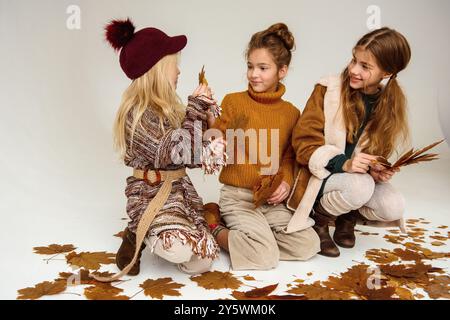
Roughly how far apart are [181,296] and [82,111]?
288 centimetres

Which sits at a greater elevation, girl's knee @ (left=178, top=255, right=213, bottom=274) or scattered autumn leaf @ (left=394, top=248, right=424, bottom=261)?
girl's knee @ (left=178, top=255, right=213, bottom=274)

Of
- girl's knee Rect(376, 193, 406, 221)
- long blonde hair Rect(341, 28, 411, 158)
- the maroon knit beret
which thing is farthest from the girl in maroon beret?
girl's knee Rect(376, 193, 406, 221)

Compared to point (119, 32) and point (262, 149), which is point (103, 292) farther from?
point (119, 32)

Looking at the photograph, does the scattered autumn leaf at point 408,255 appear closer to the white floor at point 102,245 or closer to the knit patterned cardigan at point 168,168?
the white floor at point 102,245

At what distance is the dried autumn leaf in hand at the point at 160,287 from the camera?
102 inches

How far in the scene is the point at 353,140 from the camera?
3.16 m

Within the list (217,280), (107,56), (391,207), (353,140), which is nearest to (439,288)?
(391,207)

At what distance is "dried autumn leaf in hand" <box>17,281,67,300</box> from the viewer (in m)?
2.53

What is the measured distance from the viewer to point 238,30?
4.95 meters

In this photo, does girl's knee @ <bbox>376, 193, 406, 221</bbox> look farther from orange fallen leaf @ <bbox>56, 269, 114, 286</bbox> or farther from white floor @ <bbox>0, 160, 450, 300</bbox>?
orange fallen leaf @ <bbox>56, 269, 114, 286</bbox>

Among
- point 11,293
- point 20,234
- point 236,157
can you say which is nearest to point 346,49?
point 236,157

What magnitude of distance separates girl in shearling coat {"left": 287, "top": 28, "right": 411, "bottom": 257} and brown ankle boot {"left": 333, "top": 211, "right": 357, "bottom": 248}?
10 centimetres

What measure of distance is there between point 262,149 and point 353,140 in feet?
1.65

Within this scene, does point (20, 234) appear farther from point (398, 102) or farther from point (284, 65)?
point (398, 102)
